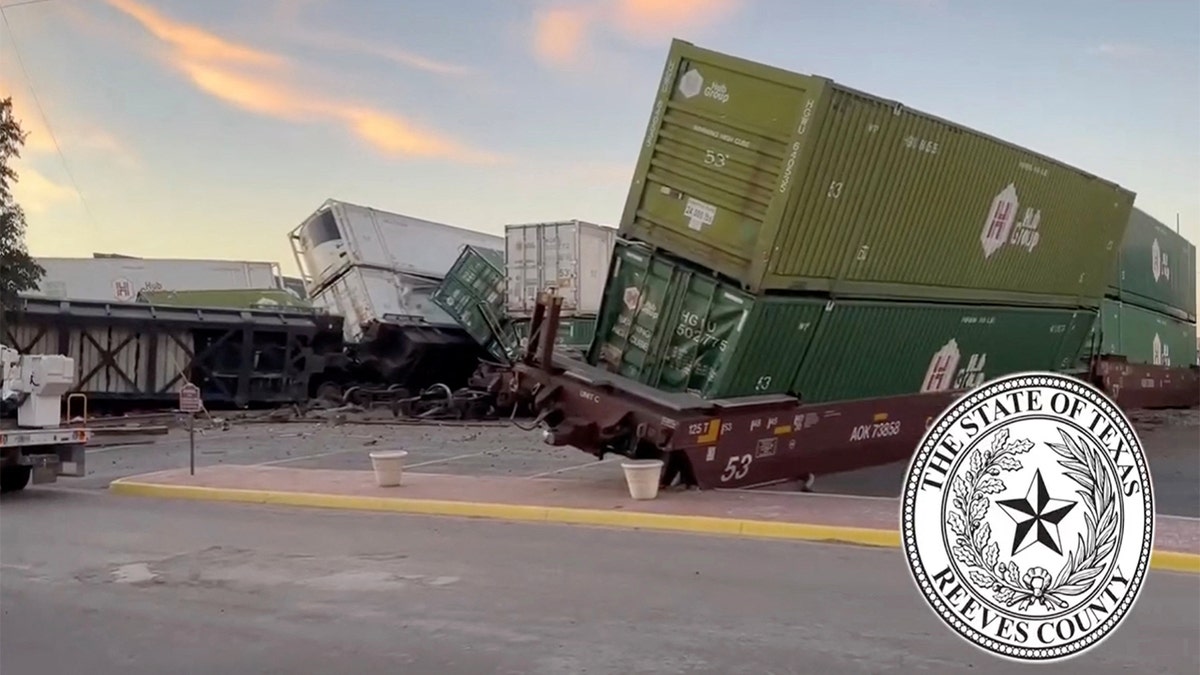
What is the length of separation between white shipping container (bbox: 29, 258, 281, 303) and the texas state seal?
3629 centimetres

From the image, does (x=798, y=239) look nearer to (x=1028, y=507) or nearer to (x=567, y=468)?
(x=567, y=468)

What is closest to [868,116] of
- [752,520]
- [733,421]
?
[733,421]

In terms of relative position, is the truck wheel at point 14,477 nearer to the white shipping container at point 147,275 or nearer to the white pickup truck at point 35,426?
the white pickup truck at point 35,426

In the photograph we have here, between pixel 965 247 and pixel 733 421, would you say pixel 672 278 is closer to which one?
pixel 733 421

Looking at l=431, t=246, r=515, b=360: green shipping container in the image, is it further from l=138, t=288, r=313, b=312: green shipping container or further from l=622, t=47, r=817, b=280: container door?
l=622, t=47, r=817, b=280: container door

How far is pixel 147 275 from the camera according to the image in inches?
1511

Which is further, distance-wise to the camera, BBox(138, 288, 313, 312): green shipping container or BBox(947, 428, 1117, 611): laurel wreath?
BBox(138, 288, 313, 312): green shipping container

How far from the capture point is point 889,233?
13.0 m

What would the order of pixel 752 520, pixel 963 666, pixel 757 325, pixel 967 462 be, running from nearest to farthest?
pixel 967 462 → pixel 963 666 → pixel 752 520 → pixel 757 325

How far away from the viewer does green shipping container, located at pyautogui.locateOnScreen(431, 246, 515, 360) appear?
1059 inches

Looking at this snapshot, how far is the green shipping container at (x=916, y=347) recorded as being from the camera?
1298 cm

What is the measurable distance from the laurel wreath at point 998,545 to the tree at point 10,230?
2099 cm

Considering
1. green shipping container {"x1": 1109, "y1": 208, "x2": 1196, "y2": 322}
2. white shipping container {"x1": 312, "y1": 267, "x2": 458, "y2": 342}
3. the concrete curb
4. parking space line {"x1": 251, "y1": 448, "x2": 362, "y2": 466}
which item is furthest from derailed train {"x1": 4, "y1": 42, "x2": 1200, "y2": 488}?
white shipping container {"x1": 312, "y1": 267, "x2": 458, "y2": 342}

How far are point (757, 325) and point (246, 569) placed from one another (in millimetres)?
5884
